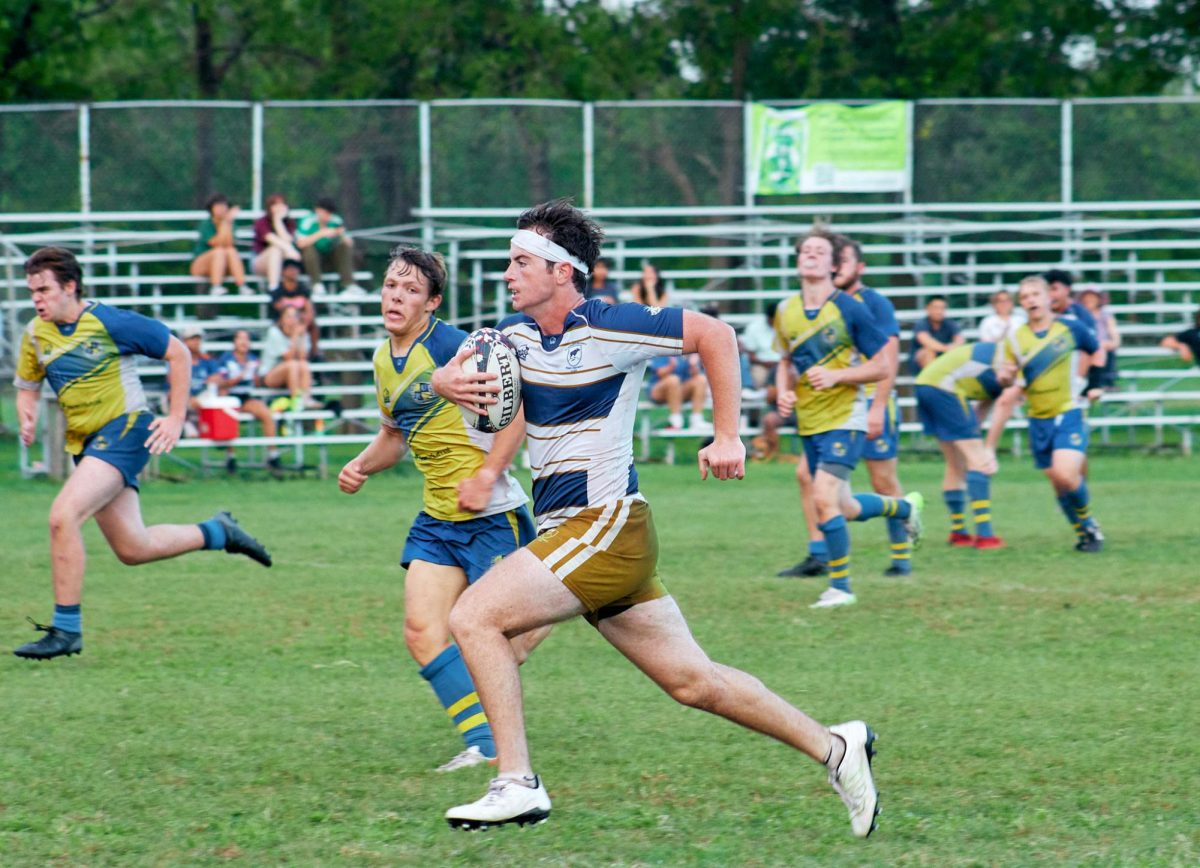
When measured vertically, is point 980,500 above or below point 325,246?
below

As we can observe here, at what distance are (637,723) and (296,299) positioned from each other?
13396 mm

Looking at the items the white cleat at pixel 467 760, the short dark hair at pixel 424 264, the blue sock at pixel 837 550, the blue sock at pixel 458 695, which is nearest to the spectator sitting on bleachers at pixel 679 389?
the blue sock at pixel 837 550

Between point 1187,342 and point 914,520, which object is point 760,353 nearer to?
point 1187,342

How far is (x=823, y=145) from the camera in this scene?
2208 centimetres

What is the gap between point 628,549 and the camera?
5113mm

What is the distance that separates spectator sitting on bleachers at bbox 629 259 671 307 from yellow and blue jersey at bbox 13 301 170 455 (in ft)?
37.4

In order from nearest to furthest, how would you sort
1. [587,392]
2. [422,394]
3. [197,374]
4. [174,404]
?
1. [587,392]
2. [422,394]
3. [174,404]
4. [197,374]

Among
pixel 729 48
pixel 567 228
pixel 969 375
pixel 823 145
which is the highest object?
pixel 729 48

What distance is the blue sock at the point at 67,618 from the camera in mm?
8375

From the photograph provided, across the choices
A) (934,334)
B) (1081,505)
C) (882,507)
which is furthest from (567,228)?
(934,334)

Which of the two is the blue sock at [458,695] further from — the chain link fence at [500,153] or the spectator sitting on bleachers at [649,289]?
the chain link fence at [500,153]

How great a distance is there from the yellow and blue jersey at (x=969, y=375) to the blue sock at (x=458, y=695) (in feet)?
24.3

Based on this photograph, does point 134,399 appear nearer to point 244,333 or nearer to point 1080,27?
point 244,333

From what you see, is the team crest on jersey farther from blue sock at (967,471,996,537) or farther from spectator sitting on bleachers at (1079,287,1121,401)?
spectator sitting on bleachers at (1079,287,1121,401)
